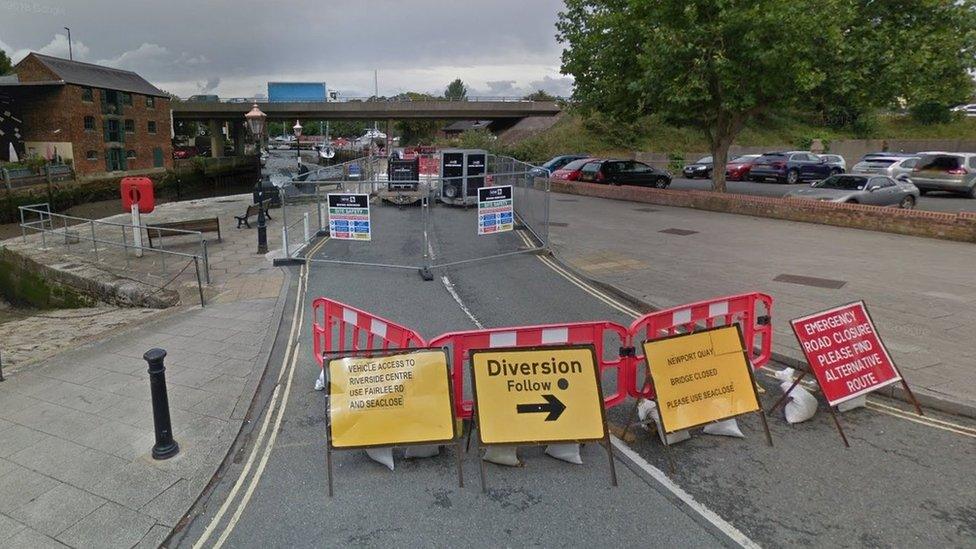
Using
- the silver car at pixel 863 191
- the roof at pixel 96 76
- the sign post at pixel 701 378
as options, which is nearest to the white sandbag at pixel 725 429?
the sign post at pixel 701 378

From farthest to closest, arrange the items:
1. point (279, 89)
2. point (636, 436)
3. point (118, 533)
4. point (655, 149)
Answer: point (279, 89) < point (655, 149) < point (636, 436) < point (118, 533)

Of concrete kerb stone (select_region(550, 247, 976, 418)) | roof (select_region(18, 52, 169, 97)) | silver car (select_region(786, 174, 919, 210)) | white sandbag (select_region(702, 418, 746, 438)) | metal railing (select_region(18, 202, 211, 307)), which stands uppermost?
roof (select_region(18, 52, 169, 97))

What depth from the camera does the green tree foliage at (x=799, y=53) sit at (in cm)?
1677

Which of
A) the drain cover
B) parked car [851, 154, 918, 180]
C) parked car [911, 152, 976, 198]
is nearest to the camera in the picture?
the drain cover

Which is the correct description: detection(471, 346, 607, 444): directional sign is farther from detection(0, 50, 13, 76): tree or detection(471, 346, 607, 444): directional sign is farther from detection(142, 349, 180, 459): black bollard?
detection(0, 50, 13, 76): tree

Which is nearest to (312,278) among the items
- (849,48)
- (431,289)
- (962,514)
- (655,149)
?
(431,289)

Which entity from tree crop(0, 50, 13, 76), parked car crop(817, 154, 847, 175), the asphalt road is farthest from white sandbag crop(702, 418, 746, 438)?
tree crop(0, 50, 13, 76)

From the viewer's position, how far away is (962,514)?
404 cm

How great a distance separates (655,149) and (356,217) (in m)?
42.1

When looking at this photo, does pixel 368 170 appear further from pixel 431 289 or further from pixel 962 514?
pixel 962 514

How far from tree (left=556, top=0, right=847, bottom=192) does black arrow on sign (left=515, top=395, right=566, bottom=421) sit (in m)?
15.8

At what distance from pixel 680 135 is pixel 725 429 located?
1940 inches

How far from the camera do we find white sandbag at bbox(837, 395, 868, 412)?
5.64 meters

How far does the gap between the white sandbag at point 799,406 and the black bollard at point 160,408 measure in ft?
18.6
